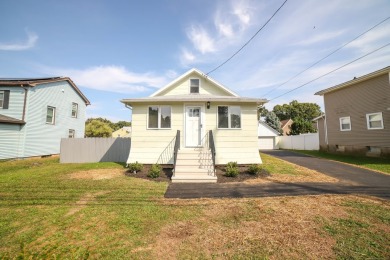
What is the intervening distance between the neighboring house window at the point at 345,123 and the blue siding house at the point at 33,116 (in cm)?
2611

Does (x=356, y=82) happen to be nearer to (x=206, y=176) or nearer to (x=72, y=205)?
(x=206, y=176)

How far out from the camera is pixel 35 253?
3.13 metres

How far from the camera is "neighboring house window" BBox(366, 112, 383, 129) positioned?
13.5 metres

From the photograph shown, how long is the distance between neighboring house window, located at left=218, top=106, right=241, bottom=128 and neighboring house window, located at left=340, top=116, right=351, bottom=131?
11.4 meters

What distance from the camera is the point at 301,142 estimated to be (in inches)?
987

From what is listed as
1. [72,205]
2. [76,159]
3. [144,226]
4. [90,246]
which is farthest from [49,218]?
[76,159]

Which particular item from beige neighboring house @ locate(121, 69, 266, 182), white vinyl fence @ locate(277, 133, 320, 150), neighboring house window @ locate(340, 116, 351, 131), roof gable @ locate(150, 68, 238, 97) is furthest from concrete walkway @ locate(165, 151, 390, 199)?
white vinyl fence @ locate(277, 133, 320, 150)

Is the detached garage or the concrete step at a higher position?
the detached garage

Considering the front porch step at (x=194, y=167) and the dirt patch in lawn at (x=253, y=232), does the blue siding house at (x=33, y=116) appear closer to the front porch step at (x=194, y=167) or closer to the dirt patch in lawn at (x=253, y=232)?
the front porch step at (x=194, y=167)

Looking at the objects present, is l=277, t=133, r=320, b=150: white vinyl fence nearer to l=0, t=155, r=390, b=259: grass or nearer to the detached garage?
the detached garage

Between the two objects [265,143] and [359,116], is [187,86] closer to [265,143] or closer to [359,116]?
[359,116]

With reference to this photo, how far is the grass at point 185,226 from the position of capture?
3.17 meters

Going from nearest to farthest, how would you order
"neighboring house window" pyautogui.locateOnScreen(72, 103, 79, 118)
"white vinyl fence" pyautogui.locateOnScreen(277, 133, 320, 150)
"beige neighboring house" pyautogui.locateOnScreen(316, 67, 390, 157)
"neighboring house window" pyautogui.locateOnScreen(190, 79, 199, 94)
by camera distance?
1. "neighboring house window" pyautogui.locateOnScreen(190, 79, 199, 94)
2. "beige neighboring house" pyautogui.locateOnScreen(316, 67, 390, 157)
3. "neighboring house window" pyautogui.locateOnScreen(72, 103, 79, 118)
4. "white vinyl fence" pyautogui.locateOnScreen(277, 133, 320, 150)

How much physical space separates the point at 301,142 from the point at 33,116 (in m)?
29.2
